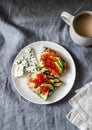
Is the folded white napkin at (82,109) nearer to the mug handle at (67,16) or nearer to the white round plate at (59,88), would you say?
the white round plate at (59,88)

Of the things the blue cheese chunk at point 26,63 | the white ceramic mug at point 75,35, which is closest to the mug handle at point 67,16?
the white ceramic mug at point 75,35

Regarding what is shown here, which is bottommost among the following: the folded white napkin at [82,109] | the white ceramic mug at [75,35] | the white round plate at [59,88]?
the folded white napkin at [82,109]

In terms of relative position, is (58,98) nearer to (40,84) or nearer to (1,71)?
(40,84)

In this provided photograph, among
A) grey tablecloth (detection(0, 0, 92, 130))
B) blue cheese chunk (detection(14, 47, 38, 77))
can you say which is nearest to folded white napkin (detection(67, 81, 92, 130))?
grey tablecloth (detection(0, 0, 92, 130))

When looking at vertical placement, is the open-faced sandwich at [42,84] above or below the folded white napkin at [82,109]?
above
